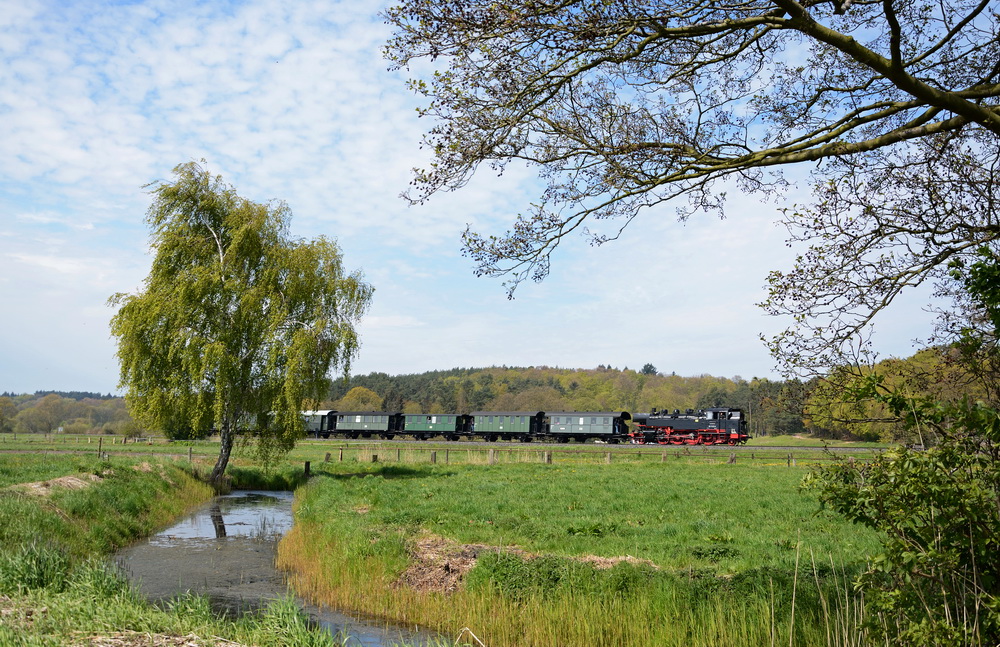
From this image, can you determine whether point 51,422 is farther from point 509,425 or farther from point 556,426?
point 556,426

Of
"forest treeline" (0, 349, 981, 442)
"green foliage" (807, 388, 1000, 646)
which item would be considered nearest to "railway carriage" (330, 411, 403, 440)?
"forest treeline" (0, 349, 981, 442)

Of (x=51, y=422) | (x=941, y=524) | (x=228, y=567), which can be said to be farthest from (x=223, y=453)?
(x=51, y=422)

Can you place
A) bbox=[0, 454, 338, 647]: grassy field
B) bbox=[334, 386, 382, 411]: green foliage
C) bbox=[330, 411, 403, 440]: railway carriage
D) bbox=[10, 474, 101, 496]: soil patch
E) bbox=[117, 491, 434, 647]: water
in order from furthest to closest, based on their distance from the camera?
bbox=[334, 386, 382, 411]: green foliage
bbox=[330, 411, 403, 440]: railway carriage
bbox=[10, 474, 101, 496]: soil patch
bbox=[117, 491, 434, 647]: water
bbox=[0, 454, 338, 647]: grassy field

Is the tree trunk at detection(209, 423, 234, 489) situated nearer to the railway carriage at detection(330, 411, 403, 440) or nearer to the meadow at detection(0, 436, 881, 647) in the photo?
the meadow at detection(0, 436, 881, 647)

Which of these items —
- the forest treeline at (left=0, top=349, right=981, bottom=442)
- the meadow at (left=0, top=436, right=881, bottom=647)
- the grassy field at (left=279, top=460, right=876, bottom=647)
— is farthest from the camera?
the forest treeline at (left=0, top=349, right=981, bottom=442)

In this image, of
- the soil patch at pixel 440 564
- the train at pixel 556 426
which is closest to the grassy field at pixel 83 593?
the soil patch at pixel 440 564

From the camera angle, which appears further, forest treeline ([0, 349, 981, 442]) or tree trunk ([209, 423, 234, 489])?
forest treeline ([0, 349, 981, 442])

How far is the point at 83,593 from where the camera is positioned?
27.4ft

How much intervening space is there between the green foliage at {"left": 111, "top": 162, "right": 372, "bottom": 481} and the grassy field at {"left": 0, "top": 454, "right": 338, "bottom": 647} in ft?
24.4

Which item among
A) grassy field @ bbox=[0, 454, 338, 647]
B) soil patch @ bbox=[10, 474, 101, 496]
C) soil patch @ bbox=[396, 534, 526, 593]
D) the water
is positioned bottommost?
the water

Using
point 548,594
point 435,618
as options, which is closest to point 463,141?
point 548,594

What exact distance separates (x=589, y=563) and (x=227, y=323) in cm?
1832

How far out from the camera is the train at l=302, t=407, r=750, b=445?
56312mm

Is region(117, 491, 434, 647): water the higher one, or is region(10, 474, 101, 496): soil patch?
region(10, 474, 101, 496): soil patch
